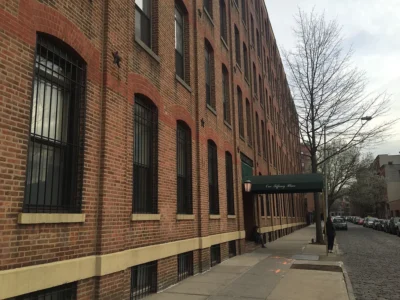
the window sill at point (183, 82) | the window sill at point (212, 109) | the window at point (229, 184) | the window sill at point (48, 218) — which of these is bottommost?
the window sill at point (48, 218)

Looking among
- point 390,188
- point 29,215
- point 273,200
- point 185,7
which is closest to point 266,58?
point 273,200

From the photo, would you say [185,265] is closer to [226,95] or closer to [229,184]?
[229,184]

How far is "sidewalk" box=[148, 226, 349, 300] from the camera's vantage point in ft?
26.6

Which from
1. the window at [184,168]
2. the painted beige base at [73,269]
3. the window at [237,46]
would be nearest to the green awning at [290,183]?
the window at [237,46]

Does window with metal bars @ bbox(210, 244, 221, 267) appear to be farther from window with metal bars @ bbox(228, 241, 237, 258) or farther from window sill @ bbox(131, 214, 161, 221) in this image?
window sill @ bbox(131, 214, 161, 221)

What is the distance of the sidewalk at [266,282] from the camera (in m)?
8.09

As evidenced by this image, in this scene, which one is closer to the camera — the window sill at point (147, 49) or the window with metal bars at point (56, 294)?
the window with metal bars at point (56, 294)

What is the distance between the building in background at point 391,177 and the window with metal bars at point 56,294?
2750 inches

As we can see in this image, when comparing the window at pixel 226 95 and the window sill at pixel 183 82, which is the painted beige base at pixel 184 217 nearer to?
the window sill at pixel 183 82

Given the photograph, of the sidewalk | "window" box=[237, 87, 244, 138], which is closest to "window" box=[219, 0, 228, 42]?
"window" box=[237, 87, 244, 138]

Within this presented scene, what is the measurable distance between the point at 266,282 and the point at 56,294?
19.3 ft

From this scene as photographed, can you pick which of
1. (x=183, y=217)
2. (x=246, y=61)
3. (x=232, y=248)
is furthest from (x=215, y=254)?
(x=246, y=61)

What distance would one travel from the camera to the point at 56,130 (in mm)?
5863

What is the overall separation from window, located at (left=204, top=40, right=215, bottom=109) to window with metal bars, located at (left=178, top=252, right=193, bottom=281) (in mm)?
5926
